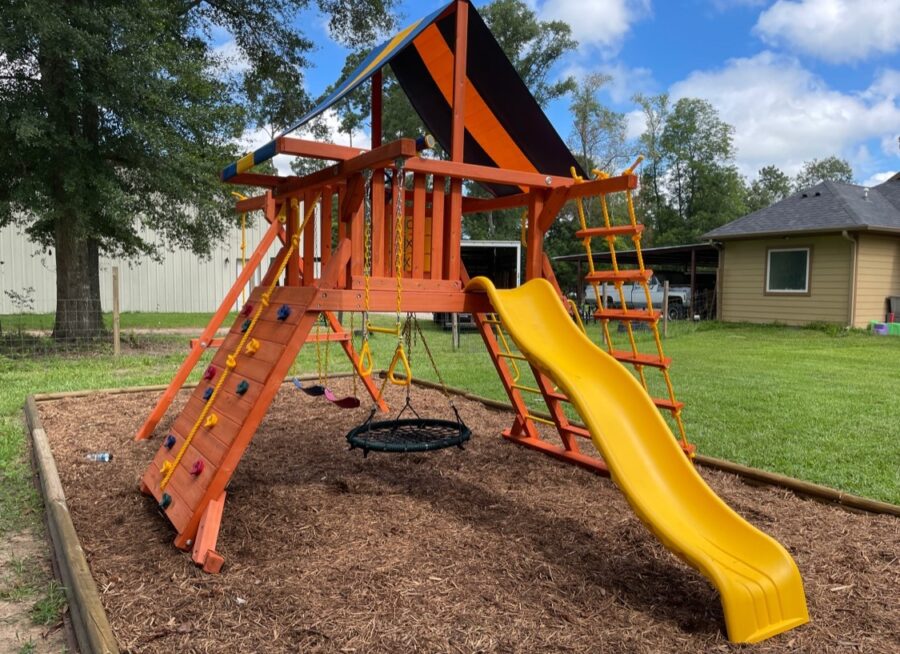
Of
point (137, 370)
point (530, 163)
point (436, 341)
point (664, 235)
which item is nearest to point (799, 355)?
point (436, 341)

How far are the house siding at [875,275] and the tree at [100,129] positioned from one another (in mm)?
14150

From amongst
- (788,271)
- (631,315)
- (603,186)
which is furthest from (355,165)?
(788,271)

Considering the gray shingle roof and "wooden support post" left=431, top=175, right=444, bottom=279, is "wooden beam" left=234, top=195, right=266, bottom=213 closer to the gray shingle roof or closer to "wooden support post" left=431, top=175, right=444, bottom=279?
"wooden support post" left=431, top=175, right=444, bottom=279

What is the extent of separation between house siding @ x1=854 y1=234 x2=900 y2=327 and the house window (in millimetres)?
1186

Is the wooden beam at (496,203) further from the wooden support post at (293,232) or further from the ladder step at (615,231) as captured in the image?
the wooden support post at (293,232)

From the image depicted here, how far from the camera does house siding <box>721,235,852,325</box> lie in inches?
612

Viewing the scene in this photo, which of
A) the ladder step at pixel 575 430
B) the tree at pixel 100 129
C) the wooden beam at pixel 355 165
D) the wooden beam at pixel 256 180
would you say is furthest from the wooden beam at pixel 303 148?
the tree at pixel 100 129

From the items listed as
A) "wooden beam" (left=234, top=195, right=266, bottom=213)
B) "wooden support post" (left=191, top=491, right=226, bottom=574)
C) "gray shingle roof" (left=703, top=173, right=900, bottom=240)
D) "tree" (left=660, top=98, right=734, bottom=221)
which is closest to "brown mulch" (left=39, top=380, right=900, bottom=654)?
"wooden support post" (left=191, top=491, right=226, bottom=574)

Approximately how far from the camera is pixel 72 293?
11359 mm

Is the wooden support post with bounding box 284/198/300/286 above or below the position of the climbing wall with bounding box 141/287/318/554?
above

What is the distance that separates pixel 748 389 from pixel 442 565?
6.15 meters

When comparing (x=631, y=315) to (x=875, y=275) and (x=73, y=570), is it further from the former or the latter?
(x=875, y=275)

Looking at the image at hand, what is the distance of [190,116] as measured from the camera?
1024 centimetres

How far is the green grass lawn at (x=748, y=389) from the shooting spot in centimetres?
475
